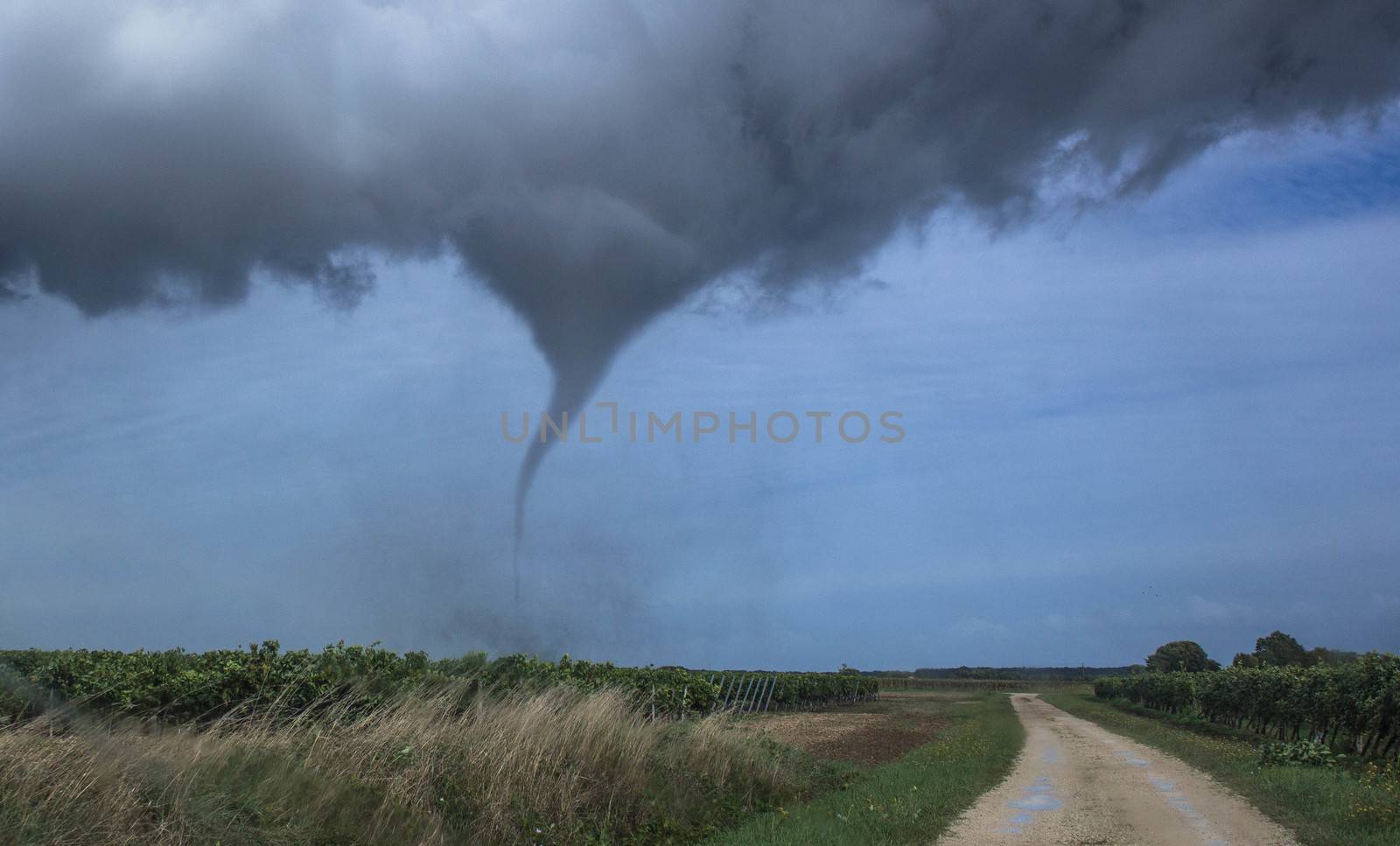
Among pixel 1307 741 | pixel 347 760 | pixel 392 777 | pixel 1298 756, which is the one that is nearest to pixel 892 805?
pixel 392 777

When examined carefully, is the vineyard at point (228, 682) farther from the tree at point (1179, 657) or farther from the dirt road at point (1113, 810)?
the tree at point (1179, 657)

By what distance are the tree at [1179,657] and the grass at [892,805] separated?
13181cm

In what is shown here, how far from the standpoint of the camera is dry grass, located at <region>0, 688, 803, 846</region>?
7062 mm

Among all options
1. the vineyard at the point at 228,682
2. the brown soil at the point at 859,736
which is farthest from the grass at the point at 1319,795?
the vineyard at the point at 228,682

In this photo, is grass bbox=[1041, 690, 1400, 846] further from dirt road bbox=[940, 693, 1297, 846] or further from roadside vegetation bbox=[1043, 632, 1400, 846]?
dirt road bbox=[940, 693, 1297, 846]

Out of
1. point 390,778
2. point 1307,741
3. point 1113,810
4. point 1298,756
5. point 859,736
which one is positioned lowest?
point 859,736

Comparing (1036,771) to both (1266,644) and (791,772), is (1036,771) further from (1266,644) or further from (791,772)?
(1266,644)

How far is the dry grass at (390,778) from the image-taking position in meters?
7.06

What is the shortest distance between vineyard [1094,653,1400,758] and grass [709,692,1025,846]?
33.3ft

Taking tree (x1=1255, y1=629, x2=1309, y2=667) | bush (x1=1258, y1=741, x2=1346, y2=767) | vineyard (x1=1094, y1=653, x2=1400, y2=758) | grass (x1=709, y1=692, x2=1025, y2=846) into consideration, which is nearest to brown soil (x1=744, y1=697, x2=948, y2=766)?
grass (x1=709, y1=692, x2=1025, y2=846)

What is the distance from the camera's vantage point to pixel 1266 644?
12125 centimetres

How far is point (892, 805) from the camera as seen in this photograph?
14.2m

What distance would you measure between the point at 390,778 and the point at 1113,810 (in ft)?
37.8

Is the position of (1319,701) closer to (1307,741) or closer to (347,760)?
(1307,741)
